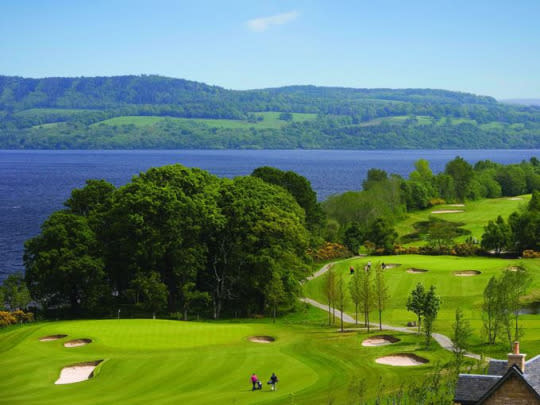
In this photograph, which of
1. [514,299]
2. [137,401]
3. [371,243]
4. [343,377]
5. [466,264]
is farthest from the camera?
[371,243]

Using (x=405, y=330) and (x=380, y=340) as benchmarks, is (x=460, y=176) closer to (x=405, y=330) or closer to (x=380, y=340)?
(x=405, y=330)

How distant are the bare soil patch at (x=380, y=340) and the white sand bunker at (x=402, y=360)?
3.88m

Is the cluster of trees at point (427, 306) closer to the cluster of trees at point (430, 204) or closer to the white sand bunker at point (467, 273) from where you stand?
the white sand bunker at point (467, 273)

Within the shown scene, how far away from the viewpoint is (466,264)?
274ft

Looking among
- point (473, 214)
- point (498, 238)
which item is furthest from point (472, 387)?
point (473, 214)

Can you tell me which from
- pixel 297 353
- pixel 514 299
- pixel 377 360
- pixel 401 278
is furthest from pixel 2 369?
pixel 401 278

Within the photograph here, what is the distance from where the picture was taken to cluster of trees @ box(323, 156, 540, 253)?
316 feet

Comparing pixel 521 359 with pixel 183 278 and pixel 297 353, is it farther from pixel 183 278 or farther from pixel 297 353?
pixel 183 278

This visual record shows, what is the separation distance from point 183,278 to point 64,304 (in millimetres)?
15359

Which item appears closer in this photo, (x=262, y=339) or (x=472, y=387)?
(x=472, y=387)

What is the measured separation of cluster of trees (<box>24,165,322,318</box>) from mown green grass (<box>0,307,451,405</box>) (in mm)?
8055

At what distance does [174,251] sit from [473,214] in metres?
79.3

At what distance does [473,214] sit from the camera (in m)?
131

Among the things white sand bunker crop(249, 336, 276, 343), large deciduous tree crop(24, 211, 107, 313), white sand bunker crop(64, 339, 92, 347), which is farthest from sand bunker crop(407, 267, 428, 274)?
white sand bunker crop(64, 339, 92, 347)
